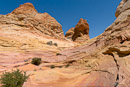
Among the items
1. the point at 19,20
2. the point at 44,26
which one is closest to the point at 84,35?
the point at 44,26

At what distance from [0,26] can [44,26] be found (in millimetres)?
11334

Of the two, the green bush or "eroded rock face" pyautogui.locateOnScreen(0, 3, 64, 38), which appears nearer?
the green bush

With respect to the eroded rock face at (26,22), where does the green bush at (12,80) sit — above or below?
below

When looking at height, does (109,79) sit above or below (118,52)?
below

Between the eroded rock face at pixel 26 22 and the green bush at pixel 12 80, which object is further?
the eroded rock face at pixel 26 22

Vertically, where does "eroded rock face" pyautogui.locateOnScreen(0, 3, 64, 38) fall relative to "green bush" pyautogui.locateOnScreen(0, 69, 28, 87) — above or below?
above

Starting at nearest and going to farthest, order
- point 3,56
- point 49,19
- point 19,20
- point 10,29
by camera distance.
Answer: point 3,56 → point 10,29 → point 19,20 → point 49,19

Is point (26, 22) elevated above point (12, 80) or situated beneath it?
elevated above

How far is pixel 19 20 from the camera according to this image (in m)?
25.8

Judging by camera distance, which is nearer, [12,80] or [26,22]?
[12,80]

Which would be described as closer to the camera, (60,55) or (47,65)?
(47,65)

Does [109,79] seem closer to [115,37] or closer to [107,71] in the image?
[107,71]

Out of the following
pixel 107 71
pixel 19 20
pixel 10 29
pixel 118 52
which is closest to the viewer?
pixel 107 71

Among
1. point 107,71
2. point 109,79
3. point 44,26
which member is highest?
point 44,26
